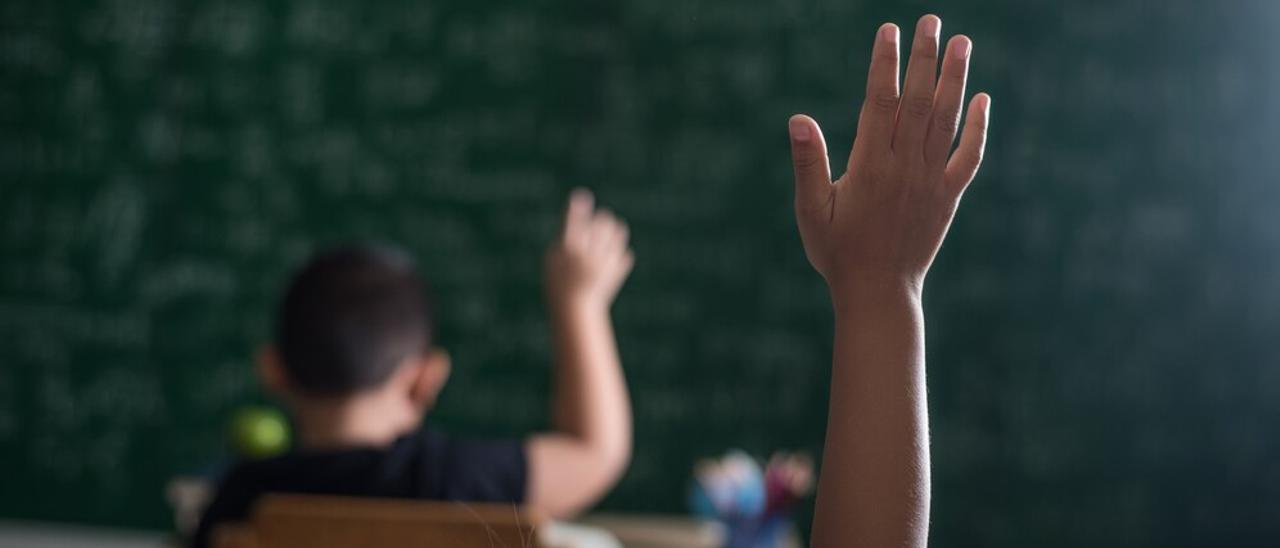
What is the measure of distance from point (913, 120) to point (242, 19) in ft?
9.86

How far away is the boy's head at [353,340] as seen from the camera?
170 centimetres

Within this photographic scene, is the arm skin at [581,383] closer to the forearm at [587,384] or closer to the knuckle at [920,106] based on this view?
the forearm at [587,384]

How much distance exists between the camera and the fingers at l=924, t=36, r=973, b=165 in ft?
2.05

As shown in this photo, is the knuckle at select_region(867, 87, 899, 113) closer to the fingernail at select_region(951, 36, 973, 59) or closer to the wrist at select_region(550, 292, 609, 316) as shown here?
the fingernail at select_region(951, 36, 973, 59)

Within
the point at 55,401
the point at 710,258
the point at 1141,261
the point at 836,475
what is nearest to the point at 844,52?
the point at 710,258

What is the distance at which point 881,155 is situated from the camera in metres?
0.64

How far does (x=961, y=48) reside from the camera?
62cm

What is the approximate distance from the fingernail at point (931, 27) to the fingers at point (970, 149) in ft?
0.14

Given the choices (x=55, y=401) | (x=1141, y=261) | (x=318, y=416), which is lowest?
(x=55, y=401)

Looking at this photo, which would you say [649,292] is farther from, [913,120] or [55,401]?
[913,120]

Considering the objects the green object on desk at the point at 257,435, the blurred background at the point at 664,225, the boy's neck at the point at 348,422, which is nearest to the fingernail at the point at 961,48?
the boy's neck at the point at 348,422

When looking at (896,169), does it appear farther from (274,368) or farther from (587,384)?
(274,368)

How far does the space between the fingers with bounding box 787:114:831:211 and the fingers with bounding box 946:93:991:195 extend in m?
0.06

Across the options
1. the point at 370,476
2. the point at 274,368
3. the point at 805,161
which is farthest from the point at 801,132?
the point at 274,368
